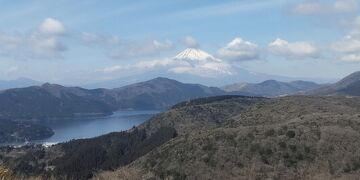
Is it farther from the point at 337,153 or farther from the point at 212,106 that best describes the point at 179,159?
the point at 212,106

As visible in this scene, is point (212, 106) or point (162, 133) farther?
point (212, 106)

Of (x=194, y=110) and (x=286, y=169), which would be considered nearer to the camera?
(x=286, y=169)

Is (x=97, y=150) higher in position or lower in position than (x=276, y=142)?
lower

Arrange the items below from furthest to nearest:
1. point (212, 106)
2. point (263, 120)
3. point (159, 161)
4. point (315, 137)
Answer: point (212, 106) → point (263, 120) → point (159, 161) → point (315, 137)

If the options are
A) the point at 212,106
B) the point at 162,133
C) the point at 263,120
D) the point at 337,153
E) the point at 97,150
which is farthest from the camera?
the point at 212,106

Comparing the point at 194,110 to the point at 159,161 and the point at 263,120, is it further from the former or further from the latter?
the point at 159,161

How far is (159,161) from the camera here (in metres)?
56.7

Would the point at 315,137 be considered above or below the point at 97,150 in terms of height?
above

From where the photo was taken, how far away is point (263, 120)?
7875 cm

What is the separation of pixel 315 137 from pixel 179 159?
1367cm

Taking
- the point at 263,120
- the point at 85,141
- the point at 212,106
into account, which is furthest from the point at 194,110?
the point at 263,120

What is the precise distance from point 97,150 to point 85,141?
26587 mm

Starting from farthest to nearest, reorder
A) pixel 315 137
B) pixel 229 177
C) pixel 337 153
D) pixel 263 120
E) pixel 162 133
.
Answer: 1. pixel 162 133
2. pixel 263 120
3. pixel 315 137
4. pixel 337 153
5. pixel 229 177

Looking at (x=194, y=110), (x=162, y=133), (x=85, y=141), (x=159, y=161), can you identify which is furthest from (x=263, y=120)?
(x=85, y=141)
